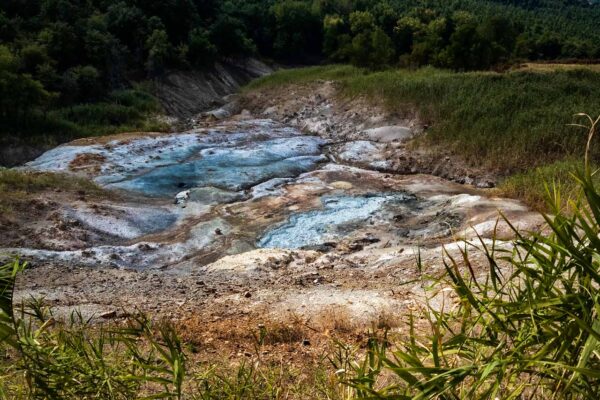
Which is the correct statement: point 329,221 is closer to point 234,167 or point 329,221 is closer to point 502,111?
point 234,167

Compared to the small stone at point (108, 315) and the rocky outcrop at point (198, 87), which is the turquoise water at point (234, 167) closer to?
the small stone at point (108, 315)

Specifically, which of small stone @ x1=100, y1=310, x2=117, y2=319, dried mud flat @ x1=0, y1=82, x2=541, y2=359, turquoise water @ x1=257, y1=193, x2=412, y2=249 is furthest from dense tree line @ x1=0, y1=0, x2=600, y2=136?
small stone @ x1=100, y1=310, x2=117, y2=319

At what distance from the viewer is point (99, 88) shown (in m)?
25.6

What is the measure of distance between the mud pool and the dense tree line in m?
5.89

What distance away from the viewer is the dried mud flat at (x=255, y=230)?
23.0 ft

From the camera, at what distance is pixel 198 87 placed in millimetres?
33625

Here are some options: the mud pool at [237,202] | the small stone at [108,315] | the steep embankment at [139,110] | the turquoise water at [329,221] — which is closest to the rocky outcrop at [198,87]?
the steep embankment at [139,110]

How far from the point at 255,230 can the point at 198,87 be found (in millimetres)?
23513

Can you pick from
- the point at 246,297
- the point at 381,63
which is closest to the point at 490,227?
the point at 246,297

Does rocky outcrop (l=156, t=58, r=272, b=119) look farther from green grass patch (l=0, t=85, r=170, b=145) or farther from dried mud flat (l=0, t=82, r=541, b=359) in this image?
dried mud flat (l=0, t=82, r=541, b=359)

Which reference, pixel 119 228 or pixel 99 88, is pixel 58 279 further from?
pixel 99 88

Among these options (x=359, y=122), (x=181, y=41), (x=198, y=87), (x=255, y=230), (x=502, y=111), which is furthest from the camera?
(x=181, y=41)

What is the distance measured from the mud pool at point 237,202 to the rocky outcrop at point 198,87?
29.7ft

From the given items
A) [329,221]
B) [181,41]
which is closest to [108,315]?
[329,221]
